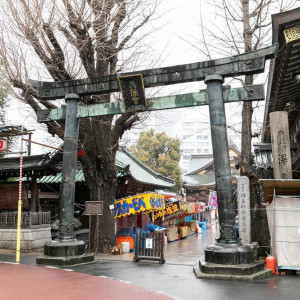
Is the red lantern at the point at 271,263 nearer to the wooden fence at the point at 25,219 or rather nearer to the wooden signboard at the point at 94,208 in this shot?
the wooden signboard at the point at 94,208

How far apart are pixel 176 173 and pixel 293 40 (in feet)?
106

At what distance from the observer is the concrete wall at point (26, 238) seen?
47.0 ft

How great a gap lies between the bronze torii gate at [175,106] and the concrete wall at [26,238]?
5036 millimetres

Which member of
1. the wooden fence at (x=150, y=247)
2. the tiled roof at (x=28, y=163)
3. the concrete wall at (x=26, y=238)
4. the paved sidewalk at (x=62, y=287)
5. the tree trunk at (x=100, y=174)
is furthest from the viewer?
the tiled roof at (x=28, y=163)

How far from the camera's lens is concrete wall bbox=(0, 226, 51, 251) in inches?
564

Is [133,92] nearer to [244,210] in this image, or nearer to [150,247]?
[244,210]

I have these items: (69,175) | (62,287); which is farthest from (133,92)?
(62,287)

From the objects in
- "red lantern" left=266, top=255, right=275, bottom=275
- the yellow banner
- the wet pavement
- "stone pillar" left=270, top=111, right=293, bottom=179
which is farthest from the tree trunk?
"red lantern" left=266, top=255, right=275, bottom=275

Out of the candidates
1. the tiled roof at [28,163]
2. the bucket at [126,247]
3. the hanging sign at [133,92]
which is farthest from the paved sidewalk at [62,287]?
the tiled roof at [28,163]

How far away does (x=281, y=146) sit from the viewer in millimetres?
10234

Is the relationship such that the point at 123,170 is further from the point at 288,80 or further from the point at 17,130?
the point at 288,80

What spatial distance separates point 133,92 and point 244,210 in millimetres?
4843

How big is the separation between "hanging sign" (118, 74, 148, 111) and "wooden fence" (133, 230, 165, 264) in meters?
4.14

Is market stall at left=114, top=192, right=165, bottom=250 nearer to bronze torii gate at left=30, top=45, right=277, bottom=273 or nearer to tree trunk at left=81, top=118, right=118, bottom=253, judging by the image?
tree trunk at left=81, top=118, right=118, bottom=253
